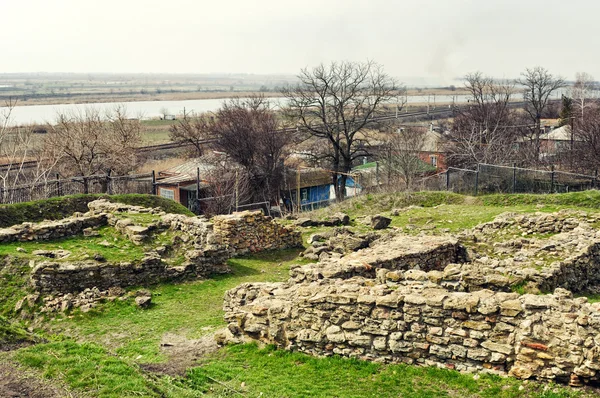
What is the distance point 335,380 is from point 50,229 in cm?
1227

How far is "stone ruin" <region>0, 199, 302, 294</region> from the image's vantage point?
15.4m

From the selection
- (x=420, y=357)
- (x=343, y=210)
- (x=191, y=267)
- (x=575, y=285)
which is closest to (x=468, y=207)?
(x=343, y=210)

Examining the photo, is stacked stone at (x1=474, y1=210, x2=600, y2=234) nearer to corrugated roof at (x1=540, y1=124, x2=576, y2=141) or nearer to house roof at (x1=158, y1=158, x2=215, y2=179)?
house roof at (x1=158, y1=158, x2=215, y2=179)

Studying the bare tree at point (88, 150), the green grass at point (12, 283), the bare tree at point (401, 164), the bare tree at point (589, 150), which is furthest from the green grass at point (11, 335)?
the bare tree at point (589, 150)

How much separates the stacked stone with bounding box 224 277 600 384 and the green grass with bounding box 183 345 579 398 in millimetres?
236

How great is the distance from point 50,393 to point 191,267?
30.3 ft

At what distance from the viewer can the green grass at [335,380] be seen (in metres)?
8.84

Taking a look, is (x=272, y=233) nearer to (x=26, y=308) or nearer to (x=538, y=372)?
(x=26, y=308)

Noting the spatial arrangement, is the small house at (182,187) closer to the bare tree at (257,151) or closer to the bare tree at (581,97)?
the bare tree at (257,151)

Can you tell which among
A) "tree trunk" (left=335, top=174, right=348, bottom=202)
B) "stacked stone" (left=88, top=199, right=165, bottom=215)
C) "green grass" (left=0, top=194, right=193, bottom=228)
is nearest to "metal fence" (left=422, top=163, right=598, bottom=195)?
"tree trunk" (left=335, top=174, right=348, bottom=202)

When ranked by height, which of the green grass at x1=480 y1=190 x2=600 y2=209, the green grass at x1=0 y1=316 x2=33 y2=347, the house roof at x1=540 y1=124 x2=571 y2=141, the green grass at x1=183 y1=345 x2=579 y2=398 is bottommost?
the green grass at x1=183 y1=345 x2=579 y2=398

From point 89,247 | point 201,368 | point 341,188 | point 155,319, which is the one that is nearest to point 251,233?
point 89,247

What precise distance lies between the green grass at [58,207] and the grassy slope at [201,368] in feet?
29.7

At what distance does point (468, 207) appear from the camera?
26781mm
